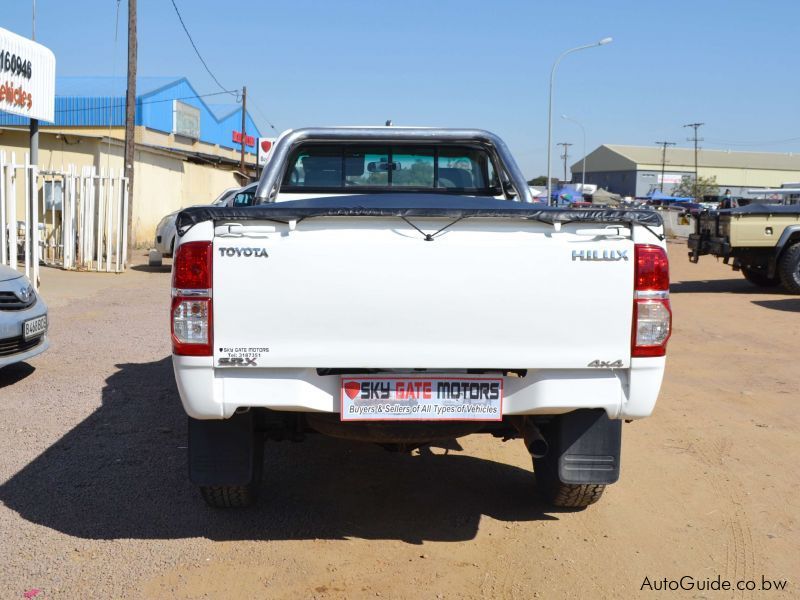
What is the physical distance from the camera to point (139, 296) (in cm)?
1377

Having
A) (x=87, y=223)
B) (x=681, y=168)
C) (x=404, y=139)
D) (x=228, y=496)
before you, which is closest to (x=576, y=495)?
(x=228, y=496)

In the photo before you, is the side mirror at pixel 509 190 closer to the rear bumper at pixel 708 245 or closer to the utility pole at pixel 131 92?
the rear bumper at pixel 708 245

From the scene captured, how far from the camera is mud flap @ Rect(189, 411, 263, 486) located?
12.9 feet

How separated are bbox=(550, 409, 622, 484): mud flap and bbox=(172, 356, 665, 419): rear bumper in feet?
0.91

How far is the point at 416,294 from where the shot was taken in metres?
3.53

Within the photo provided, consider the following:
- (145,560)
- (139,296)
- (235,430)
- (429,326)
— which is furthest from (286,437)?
(139,296)

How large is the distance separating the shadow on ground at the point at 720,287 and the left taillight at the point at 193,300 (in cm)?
1394

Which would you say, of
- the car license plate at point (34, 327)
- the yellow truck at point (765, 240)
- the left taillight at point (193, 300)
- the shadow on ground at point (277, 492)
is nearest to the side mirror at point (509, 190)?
the shadow on ground at point (277, 492)

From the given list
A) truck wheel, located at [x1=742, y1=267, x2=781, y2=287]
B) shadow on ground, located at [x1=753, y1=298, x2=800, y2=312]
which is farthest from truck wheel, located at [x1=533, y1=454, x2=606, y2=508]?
truck wheel, located at [x1=742, y1=267, x2=781, y2=287]

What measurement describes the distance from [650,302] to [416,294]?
96 centimetres

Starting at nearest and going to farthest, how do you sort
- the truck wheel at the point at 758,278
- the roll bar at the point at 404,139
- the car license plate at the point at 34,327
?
the roll bar at the point at 404,139 → the car license plate at the point at 34,327 → the truck wheel at the point at 758,278

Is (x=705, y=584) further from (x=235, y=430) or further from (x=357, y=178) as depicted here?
(x=357, y=178)

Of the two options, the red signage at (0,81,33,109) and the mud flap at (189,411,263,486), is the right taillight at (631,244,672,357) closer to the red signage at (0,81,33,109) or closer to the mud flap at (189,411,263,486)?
the mud flap at (189,411,263,486)

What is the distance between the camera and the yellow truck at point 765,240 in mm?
15625
